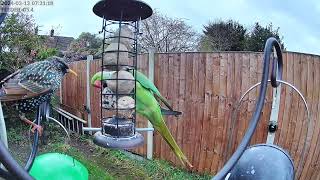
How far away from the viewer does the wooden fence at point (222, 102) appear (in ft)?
13.1

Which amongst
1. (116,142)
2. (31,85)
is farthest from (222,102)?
(116,142)

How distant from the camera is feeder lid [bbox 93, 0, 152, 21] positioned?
1599 mm

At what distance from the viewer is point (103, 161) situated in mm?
5402

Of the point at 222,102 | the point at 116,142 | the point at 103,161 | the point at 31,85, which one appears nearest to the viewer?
the point at 116,142

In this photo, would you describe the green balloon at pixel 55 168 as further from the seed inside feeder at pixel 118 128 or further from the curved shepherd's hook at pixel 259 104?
the curved shepherd's hook at pixel 259 104

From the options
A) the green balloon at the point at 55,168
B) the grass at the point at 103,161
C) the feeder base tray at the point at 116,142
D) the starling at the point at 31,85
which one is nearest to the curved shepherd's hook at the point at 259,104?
the feeder base tray at the point at 116,142

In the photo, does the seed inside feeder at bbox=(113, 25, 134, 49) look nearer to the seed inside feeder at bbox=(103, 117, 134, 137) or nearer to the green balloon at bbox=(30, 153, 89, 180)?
the seed inside feeder at bbox=(103, 117, 134, 137)

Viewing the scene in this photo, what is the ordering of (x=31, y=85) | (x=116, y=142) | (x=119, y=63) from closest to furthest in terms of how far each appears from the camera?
(x=116, y=142), (x=119, y=63), (x=31, y=85)

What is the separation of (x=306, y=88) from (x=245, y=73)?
649 millimetres

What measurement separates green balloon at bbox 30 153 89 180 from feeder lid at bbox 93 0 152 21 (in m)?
0.61

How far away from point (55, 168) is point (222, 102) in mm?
3181

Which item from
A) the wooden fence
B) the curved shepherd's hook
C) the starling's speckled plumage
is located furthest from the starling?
the wooden fence

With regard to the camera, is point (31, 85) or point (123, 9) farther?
point (31, 85)

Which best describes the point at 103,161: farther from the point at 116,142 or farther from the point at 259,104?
the point at 259,104
